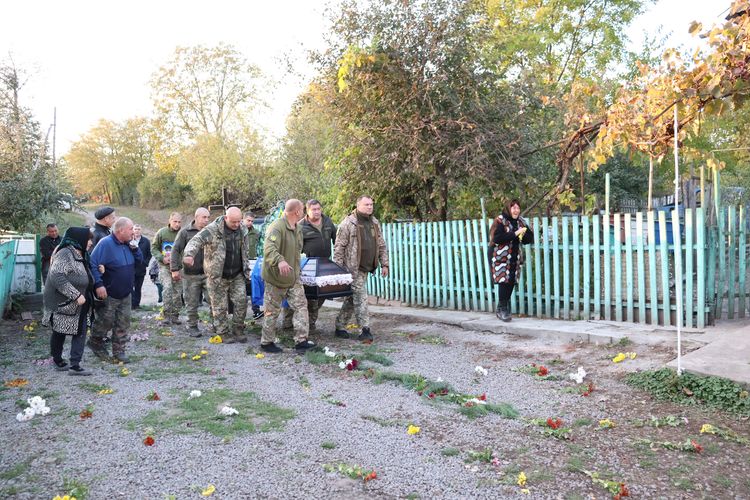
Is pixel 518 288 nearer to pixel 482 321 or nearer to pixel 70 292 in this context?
pixel 482 321

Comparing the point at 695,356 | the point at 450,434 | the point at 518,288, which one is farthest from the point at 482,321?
the point at 450,434

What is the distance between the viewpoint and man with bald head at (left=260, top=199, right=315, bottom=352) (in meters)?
7.20

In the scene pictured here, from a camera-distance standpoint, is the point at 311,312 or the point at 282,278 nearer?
the point at 282,278

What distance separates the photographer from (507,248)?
859 centimetres

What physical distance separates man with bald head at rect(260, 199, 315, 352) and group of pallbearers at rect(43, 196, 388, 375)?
0.01 meters

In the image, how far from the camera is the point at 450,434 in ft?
14.5

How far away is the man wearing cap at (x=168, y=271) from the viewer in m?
9.70

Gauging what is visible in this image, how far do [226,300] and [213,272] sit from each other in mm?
537

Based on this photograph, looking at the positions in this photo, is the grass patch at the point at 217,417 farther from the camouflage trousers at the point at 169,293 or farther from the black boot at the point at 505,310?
the camouflage trousers at the point at 169,293

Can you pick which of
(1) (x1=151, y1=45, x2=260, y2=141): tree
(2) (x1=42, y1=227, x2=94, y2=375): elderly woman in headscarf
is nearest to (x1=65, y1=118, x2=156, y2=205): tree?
(1) (x1=151, y1=45, x2=260, y2=141): tree

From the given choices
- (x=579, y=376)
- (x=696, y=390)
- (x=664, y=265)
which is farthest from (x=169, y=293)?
(x=696, y=390)

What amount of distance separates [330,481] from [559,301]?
5.81m

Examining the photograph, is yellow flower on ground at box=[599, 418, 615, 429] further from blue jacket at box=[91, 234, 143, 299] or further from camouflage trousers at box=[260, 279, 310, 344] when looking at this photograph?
blue jacket at box=[91, 234, 143, 299]

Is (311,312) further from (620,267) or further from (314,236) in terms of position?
(620,267)
